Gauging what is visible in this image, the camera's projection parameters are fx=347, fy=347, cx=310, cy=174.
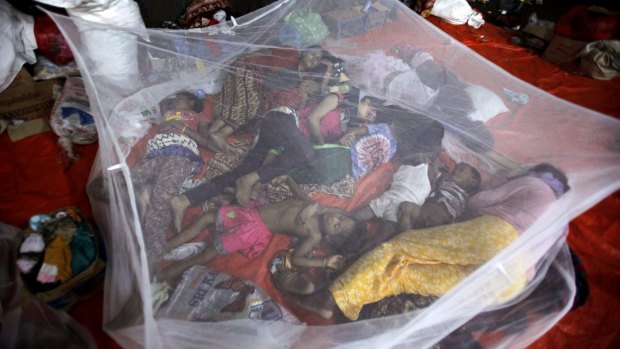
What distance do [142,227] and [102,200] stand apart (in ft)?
1.55

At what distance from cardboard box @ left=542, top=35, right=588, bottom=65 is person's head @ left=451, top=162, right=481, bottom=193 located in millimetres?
1936

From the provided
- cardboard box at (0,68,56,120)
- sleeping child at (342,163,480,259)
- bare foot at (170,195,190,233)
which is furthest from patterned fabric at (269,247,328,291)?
cardboard box at (0,68,56,120)

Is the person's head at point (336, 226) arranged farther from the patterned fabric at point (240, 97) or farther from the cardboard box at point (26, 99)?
the cardboard box at point (26, 99)

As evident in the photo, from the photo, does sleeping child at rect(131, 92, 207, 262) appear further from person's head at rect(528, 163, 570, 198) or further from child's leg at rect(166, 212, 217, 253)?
person's head at rect(528, 163, 570, 198)

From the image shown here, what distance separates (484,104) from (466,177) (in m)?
0.33

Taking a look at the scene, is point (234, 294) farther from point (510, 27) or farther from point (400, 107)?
point (510, 27)

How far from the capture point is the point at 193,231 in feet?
3.74

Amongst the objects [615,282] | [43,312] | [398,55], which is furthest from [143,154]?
[615,282]

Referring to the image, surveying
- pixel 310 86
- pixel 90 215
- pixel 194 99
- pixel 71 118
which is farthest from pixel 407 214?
pixel 71 118

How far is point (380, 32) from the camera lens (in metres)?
1.79

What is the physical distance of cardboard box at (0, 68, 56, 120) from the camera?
1670 millimetres

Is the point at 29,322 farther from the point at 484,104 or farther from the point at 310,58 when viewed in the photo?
the point at 484,104

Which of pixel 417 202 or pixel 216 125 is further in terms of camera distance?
pixel 216 125

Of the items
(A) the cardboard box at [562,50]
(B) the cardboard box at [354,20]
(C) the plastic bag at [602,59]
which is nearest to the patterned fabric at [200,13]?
(B) the cardboard box at [354,20]
